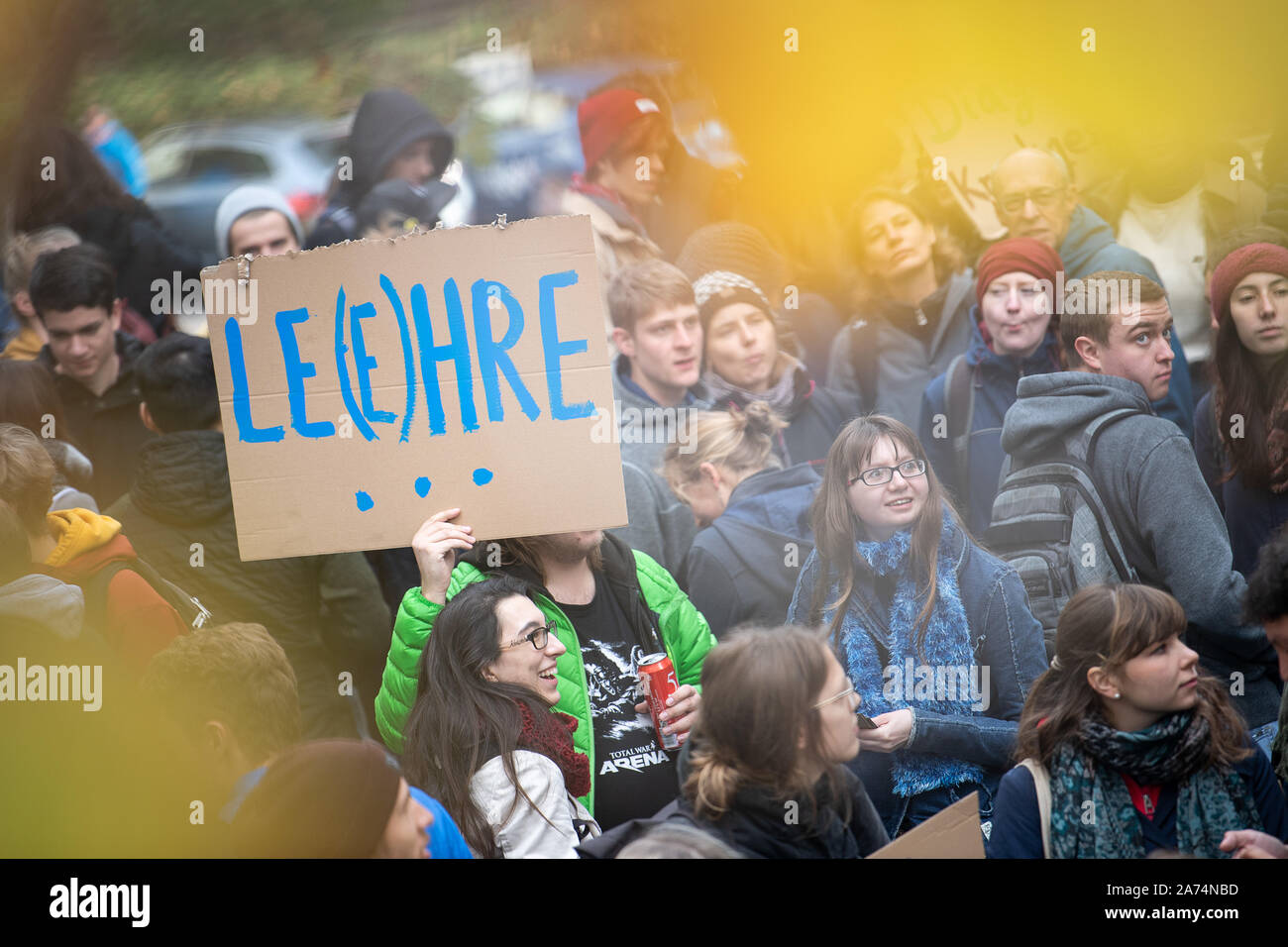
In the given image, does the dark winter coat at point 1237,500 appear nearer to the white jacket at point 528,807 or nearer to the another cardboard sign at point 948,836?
the another cardboard sign at point 948,836

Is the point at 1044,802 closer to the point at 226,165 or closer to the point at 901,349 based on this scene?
the point at 901,349

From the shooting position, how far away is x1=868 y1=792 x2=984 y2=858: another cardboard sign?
3471 millimetres

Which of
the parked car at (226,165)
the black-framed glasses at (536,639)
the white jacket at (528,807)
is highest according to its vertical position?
the parked car at (226,165)

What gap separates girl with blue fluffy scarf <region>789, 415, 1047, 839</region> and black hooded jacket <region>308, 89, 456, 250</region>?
1815mm

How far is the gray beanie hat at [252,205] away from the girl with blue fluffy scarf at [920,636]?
2119 mm

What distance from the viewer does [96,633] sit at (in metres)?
3.93

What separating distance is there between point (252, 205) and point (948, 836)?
3160 millimetres

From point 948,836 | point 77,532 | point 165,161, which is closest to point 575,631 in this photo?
point 948,836

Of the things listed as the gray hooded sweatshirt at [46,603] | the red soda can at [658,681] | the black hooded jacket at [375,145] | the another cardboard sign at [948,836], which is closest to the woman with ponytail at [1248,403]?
the another cardboard sign at [948,836]

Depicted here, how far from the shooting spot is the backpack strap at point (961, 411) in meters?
3.88

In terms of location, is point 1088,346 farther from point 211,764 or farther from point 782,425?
point 211,764

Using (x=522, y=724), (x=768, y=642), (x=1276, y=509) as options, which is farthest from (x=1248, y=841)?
(x=522, y=724)

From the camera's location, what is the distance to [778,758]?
11.1ft
